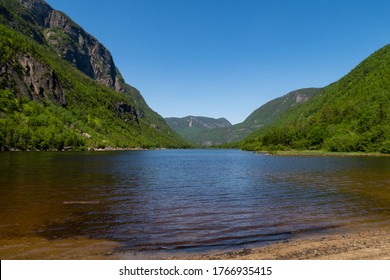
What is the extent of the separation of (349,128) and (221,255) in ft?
653

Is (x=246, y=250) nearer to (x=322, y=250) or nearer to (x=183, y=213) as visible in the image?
(x=322, y=250)

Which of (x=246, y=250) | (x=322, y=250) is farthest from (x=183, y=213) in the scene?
(x=322, y=250)

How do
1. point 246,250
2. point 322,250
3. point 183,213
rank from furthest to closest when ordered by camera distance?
1. point 183,213
2. point 246,250
3. point 322,250

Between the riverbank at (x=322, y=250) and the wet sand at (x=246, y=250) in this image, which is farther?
the wet sand at (x=246, y=250)

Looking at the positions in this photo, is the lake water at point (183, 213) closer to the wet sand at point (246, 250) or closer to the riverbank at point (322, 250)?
the wet sand at point (246, 250)

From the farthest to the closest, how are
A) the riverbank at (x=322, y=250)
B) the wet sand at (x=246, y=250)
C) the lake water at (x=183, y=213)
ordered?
the lake water at (x=183, y=213), the wet sand at (x=246, y=250), the riverbank at (x=322, y=250)

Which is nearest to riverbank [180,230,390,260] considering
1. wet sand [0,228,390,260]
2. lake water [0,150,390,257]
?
wet sand [0,228,390,260]

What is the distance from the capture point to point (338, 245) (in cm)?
1589

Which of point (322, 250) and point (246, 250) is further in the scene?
point (246, 250)

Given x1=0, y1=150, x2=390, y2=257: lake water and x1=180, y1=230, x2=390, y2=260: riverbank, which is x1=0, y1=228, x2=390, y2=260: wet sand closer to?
x1=180, y1=230, x2=390, y2=260: riverbank

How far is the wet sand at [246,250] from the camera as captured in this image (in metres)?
14.4

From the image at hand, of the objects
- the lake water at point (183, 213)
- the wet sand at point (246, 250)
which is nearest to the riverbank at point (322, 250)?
the wet sand at point (246, 250)

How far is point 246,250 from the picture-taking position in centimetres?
1585

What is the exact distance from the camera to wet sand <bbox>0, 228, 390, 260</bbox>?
14.4 m
